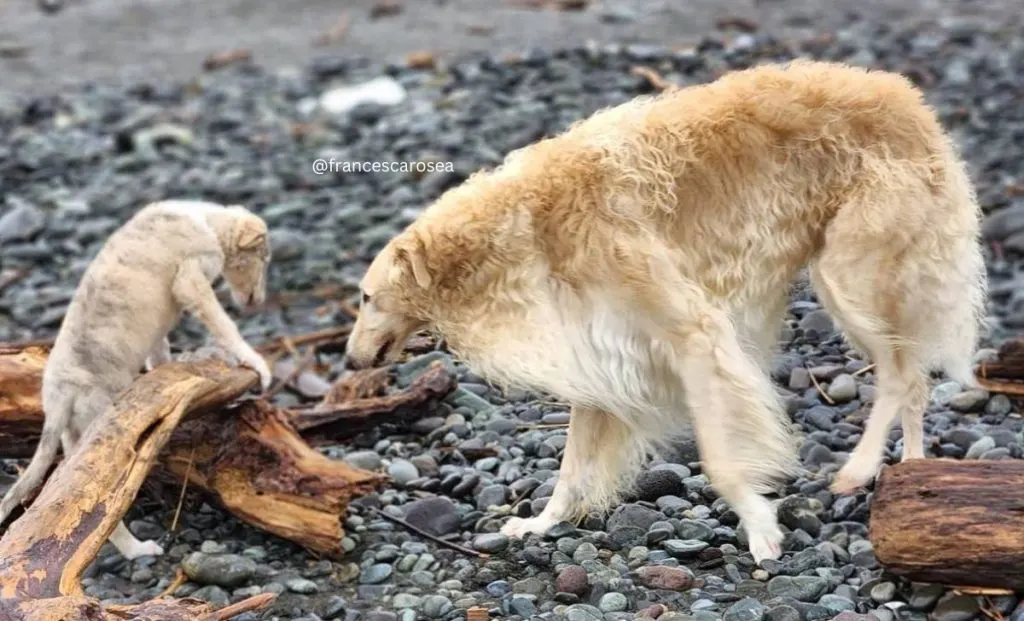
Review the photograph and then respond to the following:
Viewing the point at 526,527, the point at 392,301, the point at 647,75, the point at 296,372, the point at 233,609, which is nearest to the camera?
the point at 233,609

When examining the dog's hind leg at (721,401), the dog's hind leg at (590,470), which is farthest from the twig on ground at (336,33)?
the dog's hind leg at (721,401)

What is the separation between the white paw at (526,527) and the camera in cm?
638

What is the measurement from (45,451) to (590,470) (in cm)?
264

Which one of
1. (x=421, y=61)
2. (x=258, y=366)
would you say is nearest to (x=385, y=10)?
(x=421, y=61)

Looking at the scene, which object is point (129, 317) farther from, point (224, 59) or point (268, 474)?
point (224, 59)

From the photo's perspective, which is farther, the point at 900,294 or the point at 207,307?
the point at 207,307

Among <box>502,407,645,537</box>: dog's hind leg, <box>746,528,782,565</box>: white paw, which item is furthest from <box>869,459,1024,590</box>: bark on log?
<box>502,407,645,537</box>: dog's hind leg

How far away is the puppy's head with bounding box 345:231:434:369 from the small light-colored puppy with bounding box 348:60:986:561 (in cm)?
1

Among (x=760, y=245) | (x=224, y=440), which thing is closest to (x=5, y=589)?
(x=224, y=440)

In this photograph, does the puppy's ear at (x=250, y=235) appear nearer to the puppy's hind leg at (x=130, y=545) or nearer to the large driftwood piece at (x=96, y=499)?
the large driftwood piece at (x=96, y=499)

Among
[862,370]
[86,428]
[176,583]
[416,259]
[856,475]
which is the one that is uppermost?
[416,259]

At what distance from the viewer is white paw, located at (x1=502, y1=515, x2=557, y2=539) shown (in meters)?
6.38

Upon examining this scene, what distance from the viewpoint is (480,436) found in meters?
7.45

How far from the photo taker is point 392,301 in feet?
20.2
